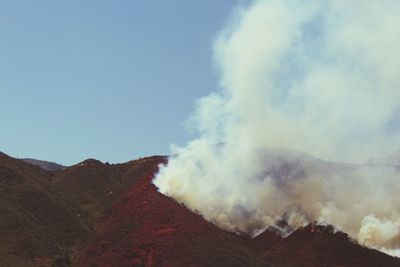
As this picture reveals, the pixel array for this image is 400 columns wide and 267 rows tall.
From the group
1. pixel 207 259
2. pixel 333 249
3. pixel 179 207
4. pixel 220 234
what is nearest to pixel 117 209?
pixel 179 207

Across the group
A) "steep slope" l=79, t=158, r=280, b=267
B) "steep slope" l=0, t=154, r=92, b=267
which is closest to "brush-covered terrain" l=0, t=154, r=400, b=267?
"steep slope" l=79, t=158, r=280, b=267

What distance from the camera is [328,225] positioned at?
68312 millimetres

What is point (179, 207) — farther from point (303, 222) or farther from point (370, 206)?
point (370, 206)

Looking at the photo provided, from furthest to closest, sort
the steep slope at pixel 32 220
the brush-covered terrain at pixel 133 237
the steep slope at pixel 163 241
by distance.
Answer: the steep slope at pixel 32 220
the steep slope at pixel 163 241
the brush-covered terrain at pixel 133 237

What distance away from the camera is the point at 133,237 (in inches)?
2687

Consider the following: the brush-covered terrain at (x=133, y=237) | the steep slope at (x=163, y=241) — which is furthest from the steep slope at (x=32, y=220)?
the steep slope at (x=163, y=241)

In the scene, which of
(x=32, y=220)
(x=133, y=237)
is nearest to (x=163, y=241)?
(x=133, y=237)

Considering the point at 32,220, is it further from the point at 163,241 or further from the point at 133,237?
the point at 163,241

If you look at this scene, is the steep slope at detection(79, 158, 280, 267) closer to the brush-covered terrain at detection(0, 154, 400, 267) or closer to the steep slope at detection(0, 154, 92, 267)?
the brush-covered terrain at detection(0, 154, 400, 267)

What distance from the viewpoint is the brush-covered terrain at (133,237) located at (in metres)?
61.7

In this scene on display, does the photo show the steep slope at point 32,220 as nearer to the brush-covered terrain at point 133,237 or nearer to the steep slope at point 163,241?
the brush-covered terrain at point 133,237

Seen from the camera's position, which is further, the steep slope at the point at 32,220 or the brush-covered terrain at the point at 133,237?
the steep slope at the point at 32,220

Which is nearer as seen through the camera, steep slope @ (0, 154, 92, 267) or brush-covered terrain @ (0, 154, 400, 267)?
brush-covered terrain @ (0, 154, 400, 267)

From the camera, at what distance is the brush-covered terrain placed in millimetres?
61719
